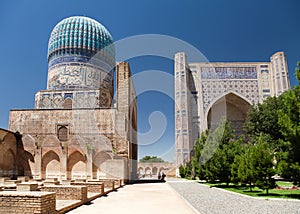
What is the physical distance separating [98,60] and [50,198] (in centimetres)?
2218

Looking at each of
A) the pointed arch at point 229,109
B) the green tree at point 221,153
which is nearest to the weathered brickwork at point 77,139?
the green tree at point 221,153

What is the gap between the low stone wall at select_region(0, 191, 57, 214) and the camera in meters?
4.32

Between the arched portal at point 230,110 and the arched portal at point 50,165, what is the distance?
17568 millimetres

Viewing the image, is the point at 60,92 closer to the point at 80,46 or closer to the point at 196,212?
the point at 80,46

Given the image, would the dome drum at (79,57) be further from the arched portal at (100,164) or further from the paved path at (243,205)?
the paved path at (243,205)

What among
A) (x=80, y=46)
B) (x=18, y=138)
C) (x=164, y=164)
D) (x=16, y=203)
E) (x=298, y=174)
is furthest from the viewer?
(x=164, y=164)

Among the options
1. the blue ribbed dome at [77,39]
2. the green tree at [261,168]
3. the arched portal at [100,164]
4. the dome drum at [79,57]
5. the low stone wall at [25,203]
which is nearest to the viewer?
the low stone wall at [25,203]

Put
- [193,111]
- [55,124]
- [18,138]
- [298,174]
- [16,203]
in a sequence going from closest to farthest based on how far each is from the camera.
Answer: [16,203]
[298,174]
[18,138]
[55,124]
[193,111]

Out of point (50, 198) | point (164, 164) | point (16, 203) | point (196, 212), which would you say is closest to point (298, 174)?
point (196, 212)

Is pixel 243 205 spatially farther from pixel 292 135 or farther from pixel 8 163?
pixel 8 163

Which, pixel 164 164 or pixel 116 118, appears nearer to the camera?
pixel 116 118

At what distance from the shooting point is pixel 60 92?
23719mm

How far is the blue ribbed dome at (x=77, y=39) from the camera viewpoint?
25.2m

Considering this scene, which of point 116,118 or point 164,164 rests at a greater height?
point 116,118
